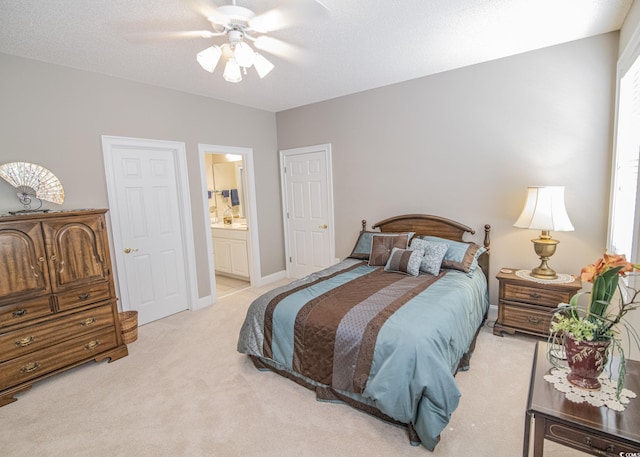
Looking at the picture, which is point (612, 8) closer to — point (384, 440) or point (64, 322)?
point (384, 440)

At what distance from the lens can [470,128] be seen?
11.1 feet

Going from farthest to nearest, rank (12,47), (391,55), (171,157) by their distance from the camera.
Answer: (171,157)
(391,55)
(12,47)

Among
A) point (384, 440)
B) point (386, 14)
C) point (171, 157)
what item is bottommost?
point (384, 440)

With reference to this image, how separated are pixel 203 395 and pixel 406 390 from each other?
4.78 feet

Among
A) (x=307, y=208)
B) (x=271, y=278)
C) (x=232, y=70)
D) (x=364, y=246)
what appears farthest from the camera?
(x=271, y=278)

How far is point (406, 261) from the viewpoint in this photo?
3.11m

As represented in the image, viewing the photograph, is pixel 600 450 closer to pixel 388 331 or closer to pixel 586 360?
pixel 586 360

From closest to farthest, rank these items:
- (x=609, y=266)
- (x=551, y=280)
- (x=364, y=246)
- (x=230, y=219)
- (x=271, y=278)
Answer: (x=609, y=266) < (x=551, y=280) < (x=364, y=246) < (x=271, y=278) < (x=230, y=219)

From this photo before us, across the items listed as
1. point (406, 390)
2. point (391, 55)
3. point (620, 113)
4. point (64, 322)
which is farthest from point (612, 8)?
point (64, 322)

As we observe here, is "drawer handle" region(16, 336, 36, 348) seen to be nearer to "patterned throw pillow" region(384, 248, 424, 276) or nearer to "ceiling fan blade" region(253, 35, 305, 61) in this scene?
"ceiling fan blade" region(253, 35, 305, 61)

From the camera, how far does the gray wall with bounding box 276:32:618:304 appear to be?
280cm

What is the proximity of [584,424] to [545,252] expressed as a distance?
210 centimetres

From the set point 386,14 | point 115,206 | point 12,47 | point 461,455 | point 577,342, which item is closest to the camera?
point 577,342

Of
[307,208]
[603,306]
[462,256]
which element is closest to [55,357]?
[307,208]
